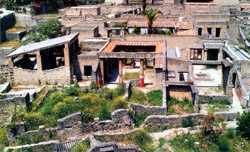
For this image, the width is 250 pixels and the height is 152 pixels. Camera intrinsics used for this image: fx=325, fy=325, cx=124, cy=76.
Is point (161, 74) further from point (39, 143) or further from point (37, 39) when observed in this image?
point (37, 39)

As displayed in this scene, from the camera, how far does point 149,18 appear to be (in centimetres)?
4188

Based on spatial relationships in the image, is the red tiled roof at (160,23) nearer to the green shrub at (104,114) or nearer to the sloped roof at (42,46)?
the sloped roof at (42,46)

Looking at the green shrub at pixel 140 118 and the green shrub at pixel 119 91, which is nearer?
the green shrub at pixel 140 118

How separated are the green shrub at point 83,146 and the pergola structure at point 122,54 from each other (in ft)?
33.3

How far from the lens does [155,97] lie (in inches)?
1073

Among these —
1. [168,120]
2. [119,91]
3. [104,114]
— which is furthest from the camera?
→ [119,91]

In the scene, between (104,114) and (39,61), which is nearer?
(104,114)

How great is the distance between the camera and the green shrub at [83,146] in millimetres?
20169

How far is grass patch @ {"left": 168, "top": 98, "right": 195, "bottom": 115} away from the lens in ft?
83.9

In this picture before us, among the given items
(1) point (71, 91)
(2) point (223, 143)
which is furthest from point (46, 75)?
(2) point (223, 143)

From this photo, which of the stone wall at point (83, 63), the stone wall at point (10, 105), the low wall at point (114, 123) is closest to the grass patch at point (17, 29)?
the stone wall at point (83, 63)

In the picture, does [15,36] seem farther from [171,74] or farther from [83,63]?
[171,74]

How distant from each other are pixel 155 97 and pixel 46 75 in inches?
449

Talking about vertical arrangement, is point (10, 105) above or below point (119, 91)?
below
